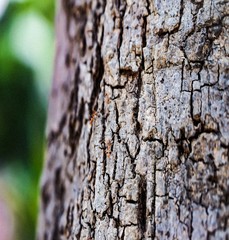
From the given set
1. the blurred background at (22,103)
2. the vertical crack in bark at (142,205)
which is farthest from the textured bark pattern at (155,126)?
the blurred background at (22,103)

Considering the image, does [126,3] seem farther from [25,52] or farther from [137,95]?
[25,52]

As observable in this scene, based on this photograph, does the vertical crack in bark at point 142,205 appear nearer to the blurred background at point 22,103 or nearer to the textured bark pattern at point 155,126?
the textured bark pattern at point 155,126

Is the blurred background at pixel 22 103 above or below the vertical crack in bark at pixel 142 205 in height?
above

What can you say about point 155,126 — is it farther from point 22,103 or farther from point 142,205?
point 22,103

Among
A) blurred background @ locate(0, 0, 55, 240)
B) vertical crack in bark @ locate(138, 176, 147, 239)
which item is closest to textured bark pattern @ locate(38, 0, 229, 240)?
vertical crack in bark @ locate(138, 176, 147, 239)

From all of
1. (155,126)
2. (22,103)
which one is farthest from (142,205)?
(22,103)

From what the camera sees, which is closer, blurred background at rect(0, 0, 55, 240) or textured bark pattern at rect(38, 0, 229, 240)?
textured bark pattern at rect(38, 0, 229, 240)

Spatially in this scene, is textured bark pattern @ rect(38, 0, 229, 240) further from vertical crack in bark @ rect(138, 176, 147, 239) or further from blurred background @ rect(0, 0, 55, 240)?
blurred background @ rect(0, 0, 55, 240)
